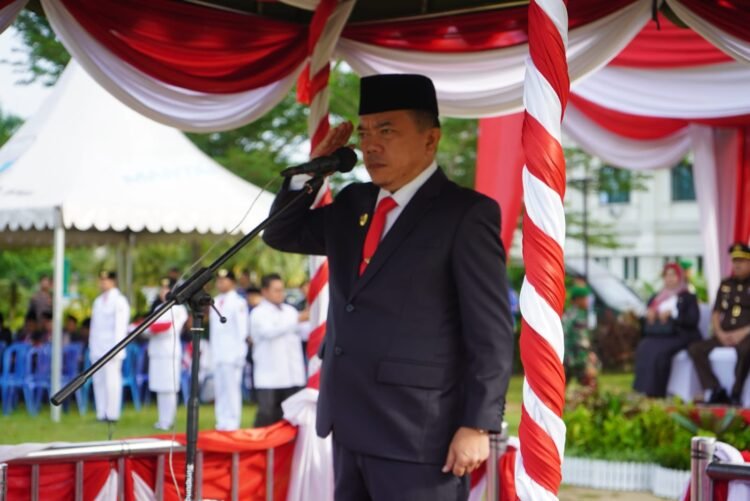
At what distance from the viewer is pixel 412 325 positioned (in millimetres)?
3389

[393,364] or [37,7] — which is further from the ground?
[37,7]

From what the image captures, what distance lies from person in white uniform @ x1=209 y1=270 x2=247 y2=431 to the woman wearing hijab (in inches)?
193

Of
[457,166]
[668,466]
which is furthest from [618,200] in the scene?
[668,466]

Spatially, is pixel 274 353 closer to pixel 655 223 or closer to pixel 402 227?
pixel 402 227

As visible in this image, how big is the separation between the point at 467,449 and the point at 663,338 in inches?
371

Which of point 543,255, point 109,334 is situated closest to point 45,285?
point 109,334

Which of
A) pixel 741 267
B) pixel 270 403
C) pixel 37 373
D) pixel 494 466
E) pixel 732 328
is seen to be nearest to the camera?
pixel 494 466

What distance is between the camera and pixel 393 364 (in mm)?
3369

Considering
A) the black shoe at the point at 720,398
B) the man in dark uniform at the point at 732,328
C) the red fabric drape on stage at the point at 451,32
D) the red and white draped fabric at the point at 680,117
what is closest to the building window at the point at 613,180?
the red and white draped fabric at the point at 680,117

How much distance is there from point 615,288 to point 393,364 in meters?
22.0

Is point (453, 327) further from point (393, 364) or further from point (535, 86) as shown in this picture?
point (535, 86)

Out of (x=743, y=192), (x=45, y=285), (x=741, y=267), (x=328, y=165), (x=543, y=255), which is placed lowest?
(x=45, y=285)

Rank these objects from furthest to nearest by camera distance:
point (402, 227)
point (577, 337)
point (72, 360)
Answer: point (577, 337) → point (72, 360) → point (402, 227)

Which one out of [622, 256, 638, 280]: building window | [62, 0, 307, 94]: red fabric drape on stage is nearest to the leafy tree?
[62, 0, 307, 94]: red fabric drape on stage
